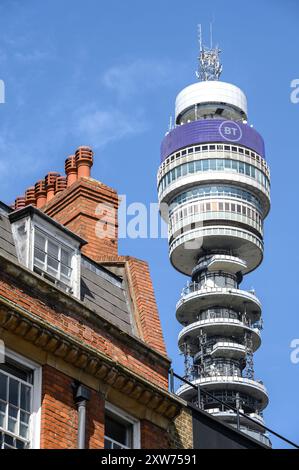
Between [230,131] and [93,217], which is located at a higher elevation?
[230,131]

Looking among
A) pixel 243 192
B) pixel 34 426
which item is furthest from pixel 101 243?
pixel 243 192

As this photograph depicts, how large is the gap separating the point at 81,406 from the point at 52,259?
2541 mm

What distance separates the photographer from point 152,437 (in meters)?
15.9

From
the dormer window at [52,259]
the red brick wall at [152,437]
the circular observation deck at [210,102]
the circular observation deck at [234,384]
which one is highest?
the circular observation deck at [210,102]

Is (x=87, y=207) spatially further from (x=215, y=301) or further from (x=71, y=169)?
(x=215, y=301)

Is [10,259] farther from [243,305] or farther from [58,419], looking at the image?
[243,305]

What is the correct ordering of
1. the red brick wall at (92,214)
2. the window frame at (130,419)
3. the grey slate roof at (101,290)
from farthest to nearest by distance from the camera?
the red brick wall at (92,214) < the grey slate roof at (101,290) < the window frame at (130,419)

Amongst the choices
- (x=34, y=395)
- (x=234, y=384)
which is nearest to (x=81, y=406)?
(x=34, y=395)

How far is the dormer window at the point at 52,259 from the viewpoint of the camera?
16075 millimetres

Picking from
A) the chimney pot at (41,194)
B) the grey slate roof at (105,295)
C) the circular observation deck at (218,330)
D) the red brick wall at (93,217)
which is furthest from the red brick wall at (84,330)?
the circular observation deck at (218,330)

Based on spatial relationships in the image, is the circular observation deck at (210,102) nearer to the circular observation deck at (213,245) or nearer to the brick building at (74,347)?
the circular observation deck at (213,245)

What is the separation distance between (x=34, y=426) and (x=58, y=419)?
36 centimetres

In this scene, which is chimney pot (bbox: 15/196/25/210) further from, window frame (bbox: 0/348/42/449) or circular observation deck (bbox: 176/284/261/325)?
circular observation deck (bbox: 176/284/261/325)

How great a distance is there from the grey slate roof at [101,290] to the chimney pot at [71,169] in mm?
2883
